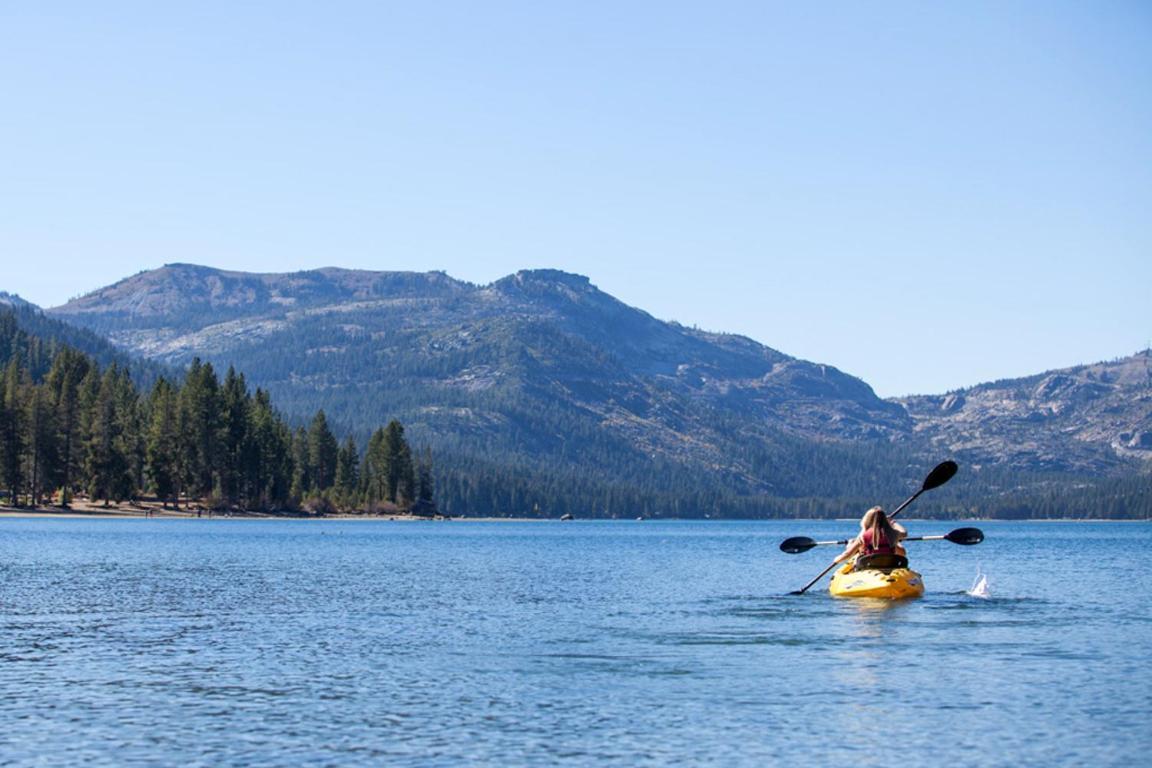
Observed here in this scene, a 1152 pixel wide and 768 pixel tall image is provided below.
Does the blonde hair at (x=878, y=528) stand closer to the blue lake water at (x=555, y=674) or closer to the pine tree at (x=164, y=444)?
the blue lake water at (x=555, y=674)

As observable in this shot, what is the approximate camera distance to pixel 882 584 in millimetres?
61781

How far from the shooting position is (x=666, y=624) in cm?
5359

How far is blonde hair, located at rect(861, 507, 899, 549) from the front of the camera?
62.0 meters

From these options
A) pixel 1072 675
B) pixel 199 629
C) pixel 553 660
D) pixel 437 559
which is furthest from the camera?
pixel 437 559

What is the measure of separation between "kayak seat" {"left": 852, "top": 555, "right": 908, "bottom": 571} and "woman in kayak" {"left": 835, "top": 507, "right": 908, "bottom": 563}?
174 millimetres

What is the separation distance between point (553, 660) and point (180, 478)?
16483 cm

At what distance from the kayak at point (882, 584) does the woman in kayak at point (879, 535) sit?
0.82 metres

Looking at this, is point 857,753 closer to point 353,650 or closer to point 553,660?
point 553,660

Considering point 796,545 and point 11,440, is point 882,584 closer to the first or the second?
point 796,545

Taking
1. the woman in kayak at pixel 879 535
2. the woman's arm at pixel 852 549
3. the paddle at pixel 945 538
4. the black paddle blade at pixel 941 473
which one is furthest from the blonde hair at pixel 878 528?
the black paddle blade at pixel 941 473

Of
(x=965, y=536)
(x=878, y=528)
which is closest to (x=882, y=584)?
(x=878, y=528)

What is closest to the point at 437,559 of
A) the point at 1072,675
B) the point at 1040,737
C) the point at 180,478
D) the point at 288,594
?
the point at 288,594

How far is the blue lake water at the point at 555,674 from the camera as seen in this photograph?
2961 centimetres

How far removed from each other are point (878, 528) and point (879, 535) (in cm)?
40
